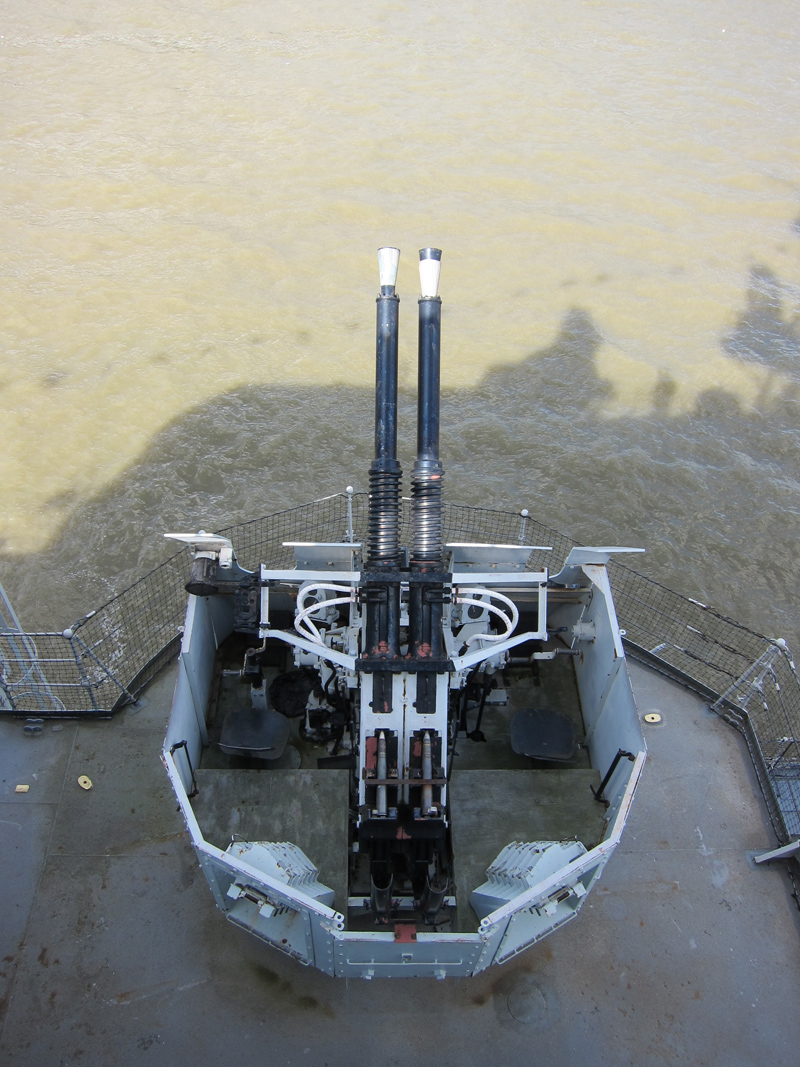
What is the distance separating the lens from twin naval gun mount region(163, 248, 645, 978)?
244 inches

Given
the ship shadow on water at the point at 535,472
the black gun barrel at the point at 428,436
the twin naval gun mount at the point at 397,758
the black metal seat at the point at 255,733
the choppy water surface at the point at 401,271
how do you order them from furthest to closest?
the choppy water surface at the point at 401,271, the ship shadow on water at the point at 535,472, the black metal seat at the point at 255,733, the black gun barrel at the point at 428,436, the twin naval gun mount at the point at 397,758

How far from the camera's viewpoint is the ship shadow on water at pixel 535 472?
14008 millimetres

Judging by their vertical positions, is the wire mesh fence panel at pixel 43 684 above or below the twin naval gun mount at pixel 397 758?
below

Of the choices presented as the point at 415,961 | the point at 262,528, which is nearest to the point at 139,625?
the point at 262,528

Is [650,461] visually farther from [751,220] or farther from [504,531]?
[751,220]

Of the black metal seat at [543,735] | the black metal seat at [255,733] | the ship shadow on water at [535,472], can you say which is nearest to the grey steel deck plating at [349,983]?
the black metal seat at [255,733]

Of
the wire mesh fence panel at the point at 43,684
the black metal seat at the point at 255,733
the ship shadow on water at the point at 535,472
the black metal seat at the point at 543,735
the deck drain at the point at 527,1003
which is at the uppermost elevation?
the black metal seat at the point at 255,733

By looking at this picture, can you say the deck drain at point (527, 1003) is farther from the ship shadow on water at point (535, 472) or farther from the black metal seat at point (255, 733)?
the ship shadow on water at point (535, 472)

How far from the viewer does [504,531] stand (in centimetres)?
1409

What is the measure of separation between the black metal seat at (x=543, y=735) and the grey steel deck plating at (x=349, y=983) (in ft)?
4.23

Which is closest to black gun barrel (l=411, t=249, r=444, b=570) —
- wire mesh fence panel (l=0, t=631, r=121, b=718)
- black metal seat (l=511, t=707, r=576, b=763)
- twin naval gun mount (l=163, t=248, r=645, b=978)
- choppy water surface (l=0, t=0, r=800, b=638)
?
twin naval gun mount (l=163, t=248, r=645, b=978)

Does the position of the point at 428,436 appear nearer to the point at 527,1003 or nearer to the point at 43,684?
the point at 527,1003

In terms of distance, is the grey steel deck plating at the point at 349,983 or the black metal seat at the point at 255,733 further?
the black metal seat at the point at 255,733

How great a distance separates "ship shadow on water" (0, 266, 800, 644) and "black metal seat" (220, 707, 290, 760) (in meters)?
6.26
